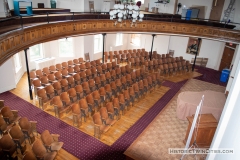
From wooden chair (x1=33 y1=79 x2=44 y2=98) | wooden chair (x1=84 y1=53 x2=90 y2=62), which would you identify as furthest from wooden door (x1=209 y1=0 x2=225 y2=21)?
wooden chair (x1=33 y1=79 x2=44 y2=98)

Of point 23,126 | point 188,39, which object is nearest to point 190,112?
point 23,126

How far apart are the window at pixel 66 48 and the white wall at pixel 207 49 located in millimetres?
8332

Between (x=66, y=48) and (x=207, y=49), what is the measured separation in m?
10.7

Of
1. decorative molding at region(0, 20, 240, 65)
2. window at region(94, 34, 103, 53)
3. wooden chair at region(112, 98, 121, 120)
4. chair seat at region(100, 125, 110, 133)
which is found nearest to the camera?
decorative molding at region(0, 20, 240, 65)

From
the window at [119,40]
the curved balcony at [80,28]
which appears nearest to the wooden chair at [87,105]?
the curved balcony at [80,28]

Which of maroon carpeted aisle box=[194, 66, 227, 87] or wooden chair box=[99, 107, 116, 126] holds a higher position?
wooden chair box=[99, 107, 116, 126]

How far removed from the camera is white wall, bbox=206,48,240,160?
11.7 ft

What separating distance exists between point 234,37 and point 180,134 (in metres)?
7.66

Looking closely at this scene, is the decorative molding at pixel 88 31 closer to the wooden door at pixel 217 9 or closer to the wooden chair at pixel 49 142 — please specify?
the wooden chair at pixel 49 142

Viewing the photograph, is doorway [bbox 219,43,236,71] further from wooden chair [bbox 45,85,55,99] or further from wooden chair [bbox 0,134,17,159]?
wooden chair [bbox 0,134,17,159]

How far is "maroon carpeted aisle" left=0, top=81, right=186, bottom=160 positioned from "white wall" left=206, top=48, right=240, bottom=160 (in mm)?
3139

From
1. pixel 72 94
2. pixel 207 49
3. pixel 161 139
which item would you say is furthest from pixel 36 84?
pixel 207 49

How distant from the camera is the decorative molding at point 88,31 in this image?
22.3 ft

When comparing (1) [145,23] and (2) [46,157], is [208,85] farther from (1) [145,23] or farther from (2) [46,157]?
(2) [46,157]
